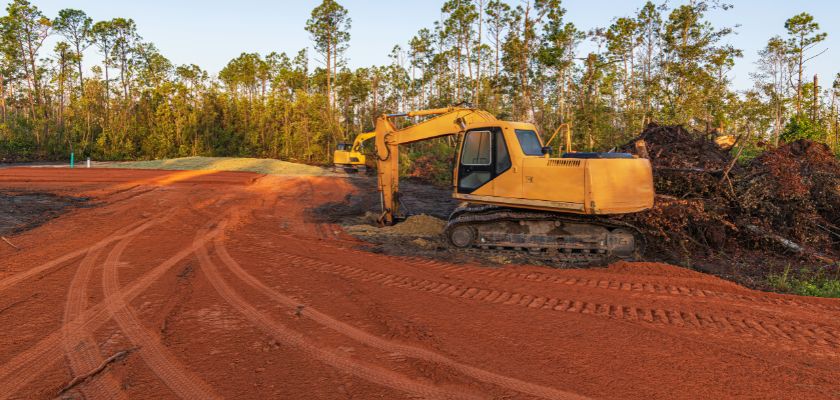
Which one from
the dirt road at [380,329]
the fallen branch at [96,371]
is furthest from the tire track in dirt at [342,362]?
the fallen branch at [96,371]

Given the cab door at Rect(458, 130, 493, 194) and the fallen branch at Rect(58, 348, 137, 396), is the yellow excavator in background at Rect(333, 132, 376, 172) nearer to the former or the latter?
the cab door at Rect(458, 130, 493, 194)

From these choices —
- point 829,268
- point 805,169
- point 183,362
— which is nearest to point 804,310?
point 829,268

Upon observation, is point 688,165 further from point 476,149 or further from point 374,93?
point 374,93

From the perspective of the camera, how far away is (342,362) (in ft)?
12.5

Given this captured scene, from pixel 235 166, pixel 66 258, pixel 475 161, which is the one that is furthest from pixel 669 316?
pixel 235 166

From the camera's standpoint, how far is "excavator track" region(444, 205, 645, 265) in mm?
8180

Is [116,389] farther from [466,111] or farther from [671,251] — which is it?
[671,251]

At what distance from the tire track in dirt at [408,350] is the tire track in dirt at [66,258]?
3.02 m

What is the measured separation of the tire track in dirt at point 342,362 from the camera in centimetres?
333

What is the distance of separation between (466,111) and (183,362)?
725 centimetres

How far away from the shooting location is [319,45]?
126 feet

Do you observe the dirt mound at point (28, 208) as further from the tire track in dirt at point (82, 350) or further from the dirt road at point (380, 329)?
the tire track in dirt at point (82, 350)

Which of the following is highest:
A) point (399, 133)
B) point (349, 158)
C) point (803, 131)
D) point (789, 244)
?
point (803, 131)

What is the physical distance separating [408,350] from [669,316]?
2.94 meters
